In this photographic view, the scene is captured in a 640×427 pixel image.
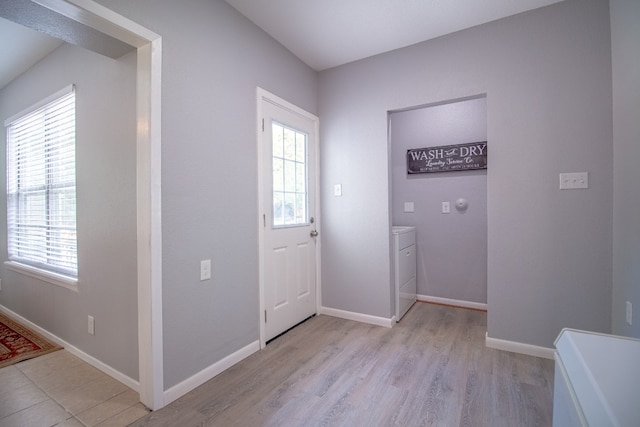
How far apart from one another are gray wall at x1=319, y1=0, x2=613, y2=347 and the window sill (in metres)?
2.60

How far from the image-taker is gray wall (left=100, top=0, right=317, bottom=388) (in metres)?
1.67

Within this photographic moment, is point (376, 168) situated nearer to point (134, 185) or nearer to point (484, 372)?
point (484, 372)

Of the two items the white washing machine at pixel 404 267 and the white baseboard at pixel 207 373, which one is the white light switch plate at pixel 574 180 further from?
the white baseboard at pixel 207 373

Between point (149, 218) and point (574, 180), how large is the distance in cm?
282

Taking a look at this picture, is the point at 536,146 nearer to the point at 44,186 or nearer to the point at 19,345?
the point at 44,186

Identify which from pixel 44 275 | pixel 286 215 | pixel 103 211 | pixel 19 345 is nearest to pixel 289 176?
pixel 286 215

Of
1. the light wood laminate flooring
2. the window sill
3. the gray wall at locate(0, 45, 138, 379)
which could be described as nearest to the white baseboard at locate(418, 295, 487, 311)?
the light wood laminate flooring

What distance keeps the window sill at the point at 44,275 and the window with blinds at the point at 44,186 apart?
0.04m

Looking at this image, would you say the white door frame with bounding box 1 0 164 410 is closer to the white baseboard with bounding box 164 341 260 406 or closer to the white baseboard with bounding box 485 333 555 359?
the white baseboard with bounding box 164 341 260 406

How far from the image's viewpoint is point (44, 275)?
2.45m

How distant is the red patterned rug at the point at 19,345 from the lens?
2170 mm

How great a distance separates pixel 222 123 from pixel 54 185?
5.59 feet

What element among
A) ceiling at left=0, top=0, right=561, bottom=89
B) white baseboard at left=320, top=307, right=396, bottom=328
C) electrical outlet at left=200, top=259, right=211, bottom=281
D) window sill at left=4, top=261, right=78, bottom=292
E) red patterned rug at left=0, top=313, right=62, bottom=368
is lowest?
red patterned rug at left=0, top=313, right=62, bottom=368

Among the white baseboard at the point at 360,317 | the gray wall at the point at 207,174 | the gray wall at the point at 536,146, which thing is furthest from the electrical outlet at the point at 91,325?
the gray wall at the point at 536,146
